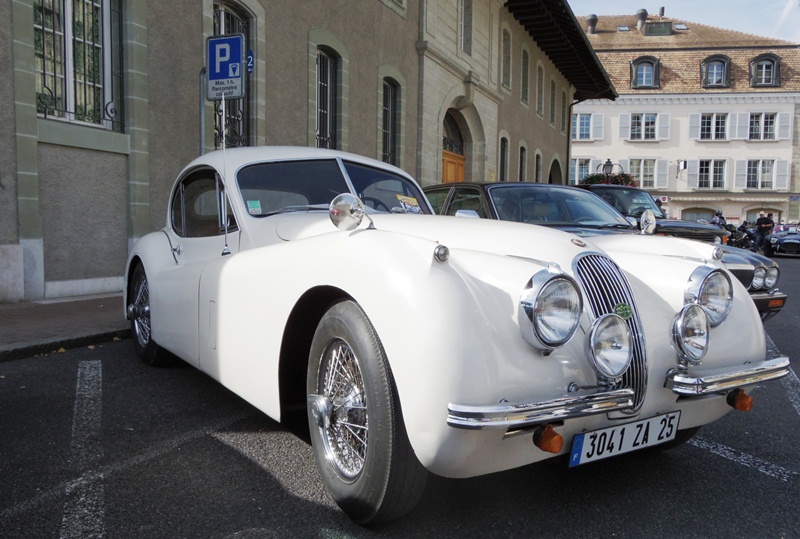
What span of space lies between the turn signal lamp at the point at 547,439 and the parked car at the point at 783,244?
24.7m

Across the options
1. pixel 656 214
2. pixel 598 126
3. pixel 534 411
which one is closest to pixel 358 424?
pixel 534 411

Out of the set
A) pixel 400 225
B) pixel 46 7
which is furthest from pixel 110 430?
pixel 46 7

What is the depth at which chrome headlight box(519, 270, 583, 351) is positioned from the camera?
213 centimetres

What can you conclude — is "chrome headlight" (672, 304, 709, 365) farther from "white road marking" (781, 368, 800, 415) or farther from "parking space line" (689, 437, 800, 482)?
"white road marking" (781, 368, 800, 415)

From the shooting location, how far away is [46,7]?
7.16 m

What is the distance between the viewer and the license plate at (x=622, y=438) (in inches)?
89.9

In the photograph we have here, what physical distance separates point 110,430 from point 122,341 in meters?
2.45

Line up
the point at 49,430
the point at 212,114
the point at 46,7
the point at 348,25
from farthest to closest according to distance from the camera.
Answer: the point at 348,25 → the point at 212,114 → the point at 46,7 → the point at 49,430

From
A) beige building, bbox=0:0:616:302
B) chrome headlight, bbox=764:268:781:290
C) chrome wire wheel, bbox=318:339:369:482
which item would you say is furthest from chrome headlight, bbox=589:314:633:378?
chrome headlight, bbox=764:268:781:290

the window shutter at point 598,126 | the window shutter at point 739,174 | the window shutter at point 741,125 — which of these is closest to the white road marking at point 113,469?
the window shutter at point 598,126

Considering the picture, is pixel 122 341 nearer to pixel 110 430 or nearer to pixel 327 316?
pixel 110 430

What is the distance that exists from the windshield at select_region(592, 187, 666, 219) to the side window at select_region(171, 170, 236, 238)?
6221 mm

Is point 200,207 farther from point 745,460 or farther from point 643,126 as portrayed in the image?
point 643,126

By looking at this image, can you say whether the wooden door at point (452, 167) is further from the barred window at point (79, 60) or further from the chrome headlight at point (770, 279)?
the chrome headlight at point (770, 279)
